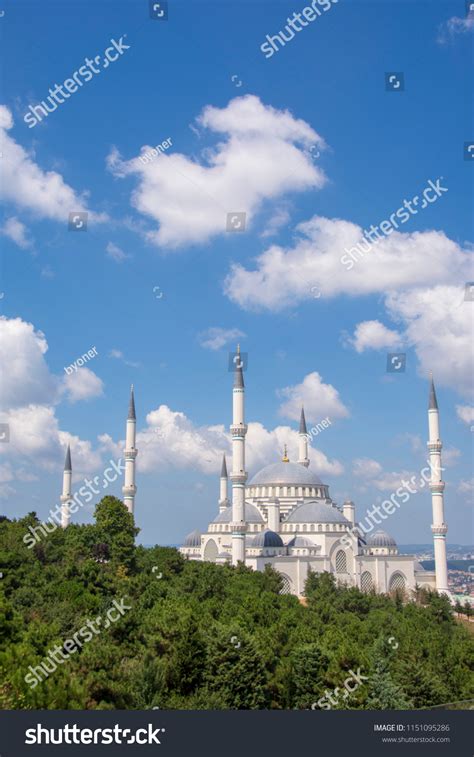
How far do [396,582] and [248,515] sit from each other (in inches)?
565

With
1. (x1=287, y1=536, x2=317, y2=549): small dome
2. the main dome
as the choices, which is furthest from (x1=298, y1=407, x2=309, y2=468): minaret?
(x1=287, y1=536, x2=317, y2=549): small dome

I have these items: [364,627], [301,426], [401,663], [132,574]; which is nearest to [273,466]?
[301,426]

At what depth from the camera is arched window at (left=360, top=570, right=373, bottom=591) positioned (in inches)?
2539

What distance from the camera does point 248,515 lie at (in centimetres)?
6831

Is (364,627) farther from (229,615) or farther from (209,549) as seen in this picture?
(209,549)

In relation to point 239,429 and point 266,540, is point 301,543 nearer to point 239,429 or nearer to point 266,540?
point 266,540

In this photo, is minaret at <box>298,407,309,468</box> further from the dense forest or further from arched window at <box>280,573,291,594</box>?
the dense forest

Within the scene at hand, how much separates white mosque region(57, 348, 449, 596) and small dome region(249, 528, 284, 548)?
82mm

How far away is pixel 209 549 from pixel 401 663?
44.7 m

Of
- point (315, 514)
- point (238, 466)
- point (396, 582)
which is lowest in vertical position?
point (396, 582)

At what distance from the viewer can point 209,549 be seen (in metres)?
70.3

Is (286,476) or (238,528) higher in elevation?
(286,476)

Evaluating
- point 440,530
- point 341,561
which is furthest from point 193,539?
point 440,530

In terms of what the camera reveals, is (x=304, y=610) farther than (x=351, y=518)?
No
